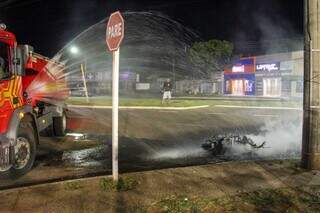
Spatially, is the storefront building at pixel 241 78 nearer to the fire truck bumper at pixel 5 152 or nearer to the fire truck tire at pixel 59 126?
the fire truck tire at pixel 59 126

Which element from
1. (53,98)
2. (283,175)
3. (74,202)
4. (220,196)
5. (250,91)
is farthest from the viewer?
(250,91)

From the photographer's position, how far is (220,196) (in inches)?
260

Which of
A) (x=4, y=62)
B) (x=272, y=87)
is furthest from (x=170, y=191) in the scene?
(x=272, y=87)

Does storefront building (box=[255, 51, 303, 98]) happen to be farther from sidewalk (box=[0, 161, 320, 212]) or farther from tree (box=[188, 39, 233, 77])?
sidewalk (box=[0, 161, 320, 212])

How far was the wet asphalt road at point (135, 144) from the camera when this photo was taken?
924 centimetres

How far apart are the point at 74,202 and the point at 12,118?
8.07 feet

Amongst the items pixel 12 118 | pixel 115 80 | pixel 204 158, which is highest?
pixel 115 80

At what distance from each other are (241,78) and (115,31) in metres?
53.8

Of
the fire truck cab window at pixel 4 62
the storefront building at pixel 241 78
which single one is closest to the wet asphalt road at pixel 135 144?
the fire truck cab window at pixel 4 62

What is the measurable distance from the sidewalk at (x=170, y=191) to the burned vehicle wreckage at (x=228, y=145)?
322 centimetres

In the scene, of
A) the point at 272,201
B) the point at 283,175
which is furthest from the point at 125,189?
the point at 283,175

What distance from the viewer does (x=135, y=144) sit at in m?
12.6

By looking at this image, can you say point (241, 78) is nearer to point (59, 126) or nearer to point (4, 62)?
point (59, 126)

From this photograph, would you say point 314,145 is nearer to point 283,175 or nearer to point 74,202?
point 283,175
